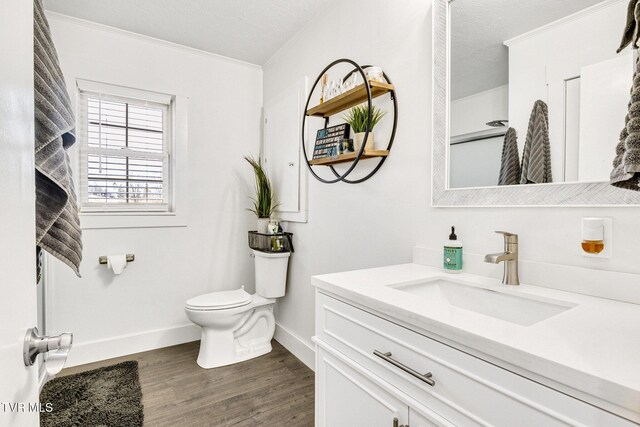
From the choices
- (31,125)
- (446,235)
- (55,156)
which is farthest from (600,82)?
(55,156)

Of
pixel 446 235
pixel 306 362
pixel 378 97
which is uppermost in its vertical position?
pixel 378 97

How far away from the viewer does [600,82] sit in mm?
989

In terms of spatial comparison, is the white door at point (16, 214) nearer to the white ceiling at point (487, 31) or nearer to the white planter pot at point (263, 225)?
the white ceiling at point (487, 31)

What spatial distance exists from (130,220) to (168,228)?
0.92 ft

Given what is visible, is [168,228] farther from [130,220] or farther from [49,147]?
[49,147]

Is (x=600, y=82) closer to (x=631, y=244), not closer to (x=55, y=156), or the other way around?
(x=631, y=244)

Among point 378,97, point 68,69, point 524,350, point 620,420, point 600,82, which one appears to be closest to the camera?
point 620,420

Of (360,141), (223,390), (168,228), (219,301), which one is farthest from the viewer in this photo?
(168,228)

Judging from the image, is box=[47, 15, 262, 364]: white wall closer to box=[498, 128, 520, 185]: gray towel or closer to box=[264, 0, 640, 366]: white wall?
box=[264, 0, 640, 366]: white wall

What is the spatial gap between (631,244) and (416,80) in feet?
3.40

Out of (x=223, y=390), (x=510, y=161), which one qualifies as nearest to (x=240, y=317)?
(x=223, y=390)

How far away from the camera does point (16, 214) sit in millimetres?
520

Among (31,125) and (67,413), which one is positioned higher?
(31,125)

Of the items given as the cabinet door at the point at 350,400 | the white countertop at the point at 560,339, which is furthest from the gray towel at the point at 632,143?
the cabinet door at the point at 350,400
